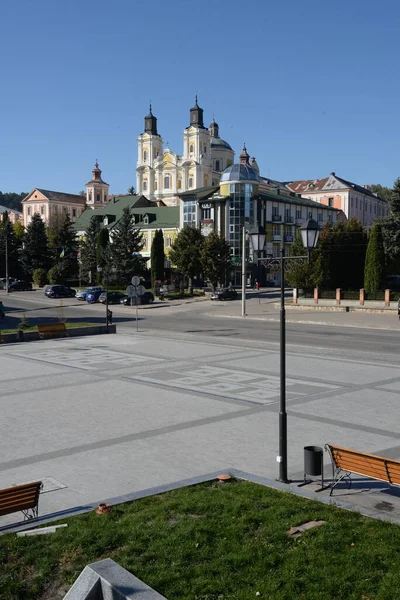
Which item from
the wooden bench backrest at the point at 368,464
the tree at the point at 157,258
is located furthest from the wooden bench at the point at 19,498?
the tree at the point at 157,258

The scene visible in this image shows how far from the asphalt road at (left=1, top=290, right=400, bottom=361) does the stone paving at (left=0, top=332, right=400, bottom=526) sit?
4.59 metres

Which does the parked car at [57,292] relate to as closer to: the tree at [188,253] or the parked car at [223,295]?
the tree at [188,253]

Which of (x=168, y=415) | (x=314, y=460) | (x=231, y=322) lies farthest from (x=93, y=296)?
(x=314, y=460)

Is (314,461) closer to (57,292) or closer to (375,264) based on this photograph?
(375,264)

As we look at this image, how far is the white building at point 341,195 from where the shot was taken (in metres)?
105

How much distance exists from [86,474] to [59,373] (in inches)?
417

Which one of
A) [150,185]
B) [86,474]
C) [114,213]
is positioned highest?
[150,185]

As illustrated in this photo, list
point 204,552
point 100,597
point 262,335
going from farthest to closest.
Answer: point 262,335 < point 204,552 < point 100,597

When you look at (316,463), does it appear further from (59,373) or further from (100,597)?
(59,373)

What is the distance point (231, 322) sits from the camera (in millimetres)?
40719

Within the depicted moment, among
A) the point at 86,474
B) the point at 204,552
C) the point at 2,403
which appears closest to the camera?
the point at 204,552

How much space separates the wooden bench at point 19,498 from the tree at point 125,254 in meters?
59.3

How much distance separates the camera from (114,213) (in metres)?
89.7

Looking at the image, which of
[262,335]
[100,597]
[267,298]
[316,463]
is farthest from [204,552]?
[267,298]
